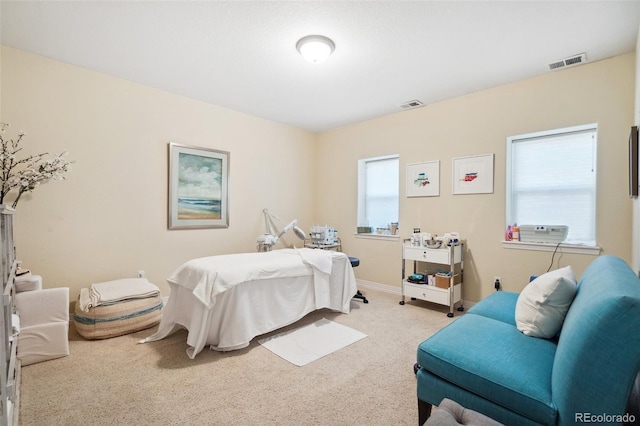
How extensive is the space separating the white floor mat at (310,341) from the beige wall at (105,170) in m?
1.76

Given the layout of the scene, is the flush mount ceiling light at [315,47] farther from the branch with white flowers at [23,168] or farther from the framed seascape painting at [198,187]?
the branch with white flowers at [23,168]

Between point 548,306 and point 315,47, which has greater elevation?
point 315,47

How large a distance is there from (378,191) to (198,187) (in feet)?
8.46

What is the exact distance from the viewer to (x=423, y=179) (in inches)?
153

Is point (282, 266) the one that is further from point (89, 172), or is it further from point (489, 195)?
point (489, 195)

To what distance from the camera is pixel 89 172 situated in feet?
9.71

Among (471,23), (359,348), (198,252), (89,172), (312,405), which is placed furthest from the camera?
(198,252)

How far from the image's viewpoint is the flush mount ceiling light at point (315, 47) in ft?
7.73

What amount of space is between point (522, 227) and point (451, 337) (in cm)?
212

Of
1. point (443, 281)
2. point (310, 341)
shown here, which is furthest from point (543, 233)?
point (310, 341)

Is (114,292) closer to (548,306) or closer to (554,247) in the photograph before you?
(548,306)

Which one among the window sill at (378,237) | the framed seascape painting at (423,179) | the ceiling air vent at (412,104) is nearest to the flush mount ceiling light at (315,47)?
the ceiling air vent at (412,104)

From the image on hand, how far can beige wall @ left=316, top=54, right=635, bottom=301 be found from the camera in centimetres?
263

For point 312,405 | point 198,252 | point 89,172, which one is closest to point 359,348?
point 312,405
